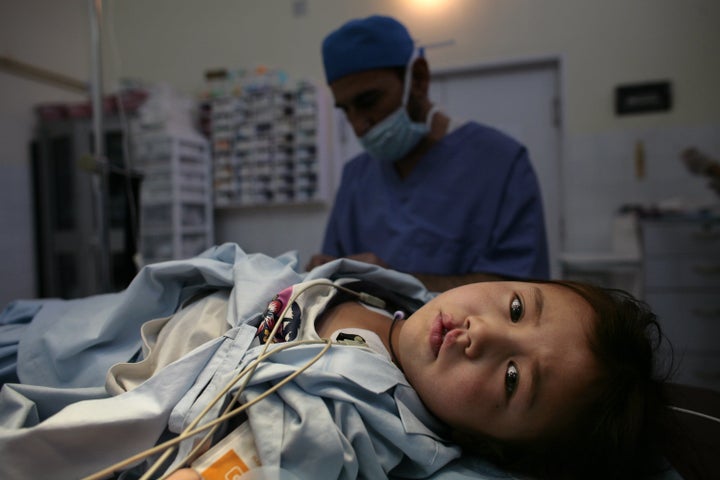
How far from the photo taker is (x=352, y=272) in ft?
3.44

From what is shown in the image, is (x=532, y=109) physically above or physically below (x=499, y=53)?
below

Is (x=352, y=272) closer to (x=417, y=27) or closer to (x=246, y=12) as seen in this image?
(x=417, y=27)

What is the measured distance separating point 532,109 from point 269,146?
2009 millimetres

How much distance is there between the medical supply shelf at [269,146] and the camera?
11.7 ft

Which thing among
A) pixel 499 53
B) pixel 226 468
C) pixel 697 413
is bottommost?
pixel 697 413

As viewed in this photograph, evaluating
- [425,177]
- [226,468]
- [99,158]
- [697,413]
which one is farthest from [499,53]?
[226,468]

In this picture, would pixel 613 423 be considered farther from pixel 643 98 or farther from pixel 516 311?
Answer: pixel 643 98

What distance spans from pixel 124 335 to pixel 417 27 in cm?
318

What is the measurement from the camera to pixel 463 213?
1463 millimetres

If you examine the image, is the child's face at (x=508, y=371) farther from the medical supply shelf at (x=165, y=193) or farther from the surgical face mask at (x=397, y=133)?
the medical supply shelf at (x=165, y=193)

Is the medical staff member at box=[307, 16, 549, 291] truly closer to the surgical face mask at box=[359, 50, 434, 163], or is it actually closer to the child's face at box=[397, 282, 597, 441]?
the surgical face mask at box=[359, 50, 434, 163]

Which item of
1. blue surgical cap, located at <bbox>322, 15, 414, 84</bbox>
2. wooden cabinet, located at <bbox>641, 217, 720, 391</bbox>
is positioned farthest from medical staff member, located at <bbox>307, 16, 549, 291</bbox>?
wooden cabinet, located at <bbox>641, 217, 720, 391</bbox>

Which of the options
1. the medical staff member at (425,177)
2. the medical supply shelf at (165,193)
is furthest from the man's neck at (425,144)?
the medical supply shelf at (165,193)

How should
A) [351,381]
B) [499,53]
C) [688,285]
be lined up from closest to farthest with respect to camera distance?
[351,381], [688,285], [499,53]
